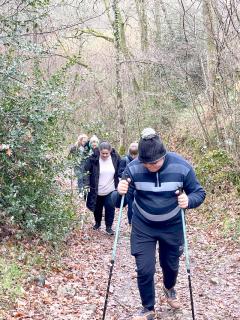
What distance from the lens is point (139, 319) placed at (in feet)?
18.8

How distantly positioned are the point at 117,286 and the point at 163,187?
2.72 metres

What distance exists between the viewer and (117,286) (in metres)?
7.57

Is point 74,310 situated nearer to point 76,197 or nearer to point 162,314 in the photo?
point 162,314

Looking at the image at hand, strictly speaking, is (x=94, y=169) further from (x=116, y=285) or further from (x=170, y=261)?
(x=170, y=261)

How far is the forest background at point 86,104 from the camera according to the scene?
8.17 metres

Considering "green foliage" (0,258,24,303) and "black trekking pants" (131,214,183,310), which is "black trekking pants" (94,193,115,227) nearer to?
"green foliage" (0,258,24,303)

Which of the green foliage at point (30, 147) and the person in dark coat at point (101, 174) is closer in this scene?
the green foliage at point (30, 147)

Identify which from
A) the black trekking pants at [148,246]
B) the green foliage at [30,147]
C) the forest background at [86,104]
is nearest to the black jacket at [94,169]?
the forest background at [86,104]

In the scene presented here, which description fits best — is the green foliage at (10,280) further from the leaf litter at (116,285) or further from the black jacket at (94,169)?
the black jacket at (94,169)

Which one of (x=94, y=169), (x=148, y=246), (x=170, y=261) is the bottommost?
(x=170, y=261)

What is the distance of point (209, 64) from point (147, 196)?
9.29 m

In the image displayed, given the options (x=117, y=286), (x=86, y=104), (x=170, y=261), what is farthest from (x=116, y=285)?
(x=86, y=104)

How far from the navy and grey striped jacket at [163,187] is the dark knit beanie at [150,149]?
9.1 inches

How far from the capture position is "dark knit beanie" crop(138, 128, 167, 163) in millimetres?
5246
